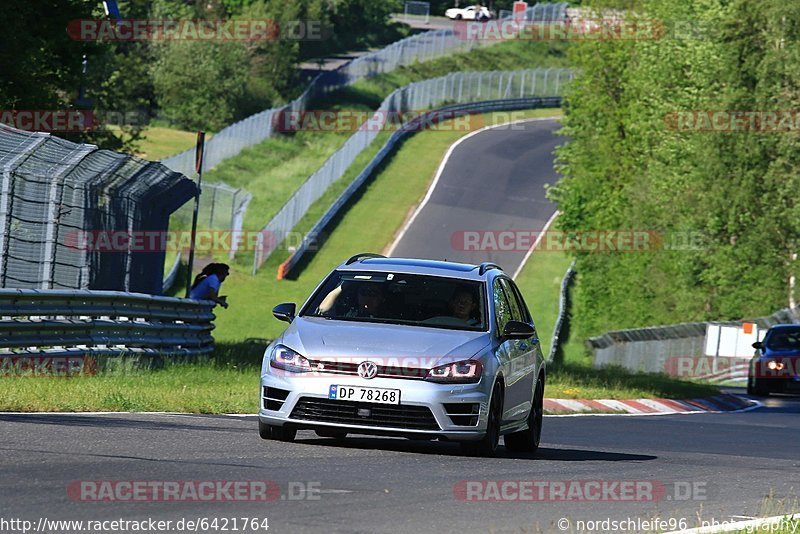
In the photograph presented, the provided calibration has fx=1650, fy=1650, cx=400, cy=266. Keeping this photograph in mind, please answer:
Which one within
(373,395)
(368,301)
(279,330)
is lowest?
(279,330)

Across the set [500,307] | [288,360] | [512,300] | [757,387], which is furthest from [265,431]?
[757,387]

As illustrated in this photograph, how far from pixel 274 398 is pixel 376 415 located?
852 mm

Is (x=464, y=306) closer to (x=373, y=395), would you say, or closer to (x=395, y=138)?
(x=373, y=395)

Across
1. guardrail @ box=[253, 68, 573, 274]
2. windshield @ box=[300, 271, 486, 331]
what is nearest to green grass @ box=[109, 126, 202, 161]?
guardrail @ box=[253, 68, 573, 274]

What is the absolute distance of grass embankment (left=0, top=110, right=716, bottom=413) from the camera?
1600cm

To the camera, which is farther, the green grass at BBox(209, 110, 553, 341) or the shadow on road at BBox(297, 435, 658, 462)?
the green grass at BBox(209, 110, 553, 341)

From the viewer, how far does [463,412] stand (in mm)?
12305

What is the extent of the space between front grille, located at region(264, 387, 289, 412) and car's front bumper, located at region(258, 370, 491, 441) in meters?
0.02

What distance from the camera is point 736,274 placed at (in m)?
55.0

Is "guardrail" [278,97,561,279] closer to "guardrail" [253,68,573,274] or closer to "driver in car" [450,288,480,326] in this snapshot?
"guardrail" [253,68,573,274]

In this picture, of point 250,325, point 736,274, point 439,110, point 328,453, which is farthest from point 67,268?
point 439,110

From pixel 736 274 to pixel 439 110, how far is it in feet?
113

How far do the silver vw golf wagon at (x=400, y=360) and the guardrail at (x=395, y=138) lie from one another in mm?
41183

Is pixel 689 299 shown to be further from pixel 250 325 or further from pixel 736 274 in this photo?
pixel 250 325
